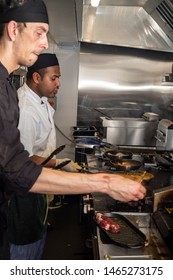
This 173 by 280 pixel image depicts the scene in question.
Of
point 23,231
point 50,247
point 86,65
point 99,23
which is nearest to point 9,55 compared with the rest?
point 23,231

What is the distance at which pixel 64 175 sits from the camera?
111cm

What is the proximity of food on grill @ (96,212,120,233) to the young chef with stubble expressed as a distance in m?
0.19

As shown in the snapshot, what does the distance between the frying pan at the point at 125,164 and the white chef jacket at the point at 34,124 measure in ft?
1.52

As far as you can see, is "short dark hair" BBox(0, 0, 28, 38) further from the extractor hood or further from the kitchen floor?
the extractor hood

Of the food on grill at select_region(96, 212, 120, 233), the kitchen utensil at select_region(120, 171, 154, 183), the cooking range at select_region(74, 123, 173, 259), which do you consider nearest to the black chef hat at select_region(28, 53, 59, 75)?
the cooking range at select_region(74, 123, 173, 259)

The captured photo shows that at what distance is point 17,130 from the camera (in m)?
1.05

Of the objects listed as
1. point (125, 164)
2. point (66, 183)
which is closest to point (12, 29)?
point (66, 183)

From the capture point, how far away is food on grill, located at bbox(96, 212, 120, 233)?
1.26 meters

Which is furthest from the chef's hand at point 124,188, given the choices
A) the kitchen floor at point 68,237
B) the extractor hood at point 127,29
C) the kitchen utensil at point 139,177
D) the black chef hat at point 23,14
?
the extractor hood at point 127,29

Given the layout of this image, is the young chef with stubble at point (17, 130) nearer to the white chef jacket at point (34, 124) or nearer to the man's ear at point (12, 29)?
the man's ear at point (12, 29)

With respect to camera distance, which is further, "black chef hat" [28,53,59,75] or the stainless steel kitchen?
the stainless steel kitchen

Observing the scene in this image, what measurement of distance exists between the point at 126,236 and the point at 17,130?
618 mm

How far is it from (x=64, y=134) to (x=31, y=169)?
9.38 feet

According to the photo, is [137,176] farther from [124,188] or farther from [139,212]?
[124,188]
